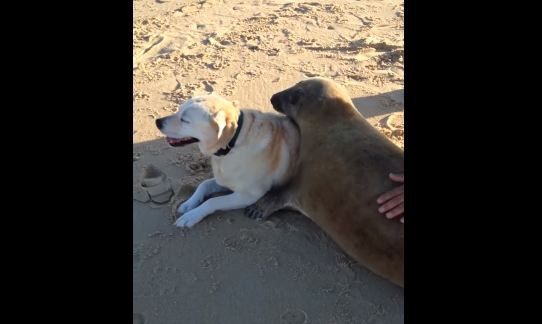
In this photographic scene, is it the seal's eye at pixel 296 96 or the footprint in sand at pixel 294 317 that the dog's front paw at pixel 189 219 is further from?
the seal's eye at pixel 296 96

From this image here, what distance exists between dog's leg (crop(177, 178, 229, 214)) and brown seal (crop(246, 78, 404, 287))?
13.0 inches

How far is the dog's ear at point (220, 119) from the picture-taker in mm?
3701

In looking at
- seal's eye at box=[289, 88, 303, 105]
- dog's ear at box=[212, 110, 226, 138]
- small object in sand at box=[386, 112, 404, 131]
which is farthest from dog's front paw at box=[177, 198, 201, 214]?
small object in sand at box=[386, 112, 404, 131]

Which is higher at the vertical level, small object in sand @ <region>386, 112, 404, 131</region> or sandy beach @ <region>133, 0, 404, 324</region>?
sandy beach @ <region>133, 0, 404, 324</region>

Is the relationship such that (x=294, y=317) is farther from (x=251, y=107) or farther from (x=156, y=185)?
(x=251, y=107)

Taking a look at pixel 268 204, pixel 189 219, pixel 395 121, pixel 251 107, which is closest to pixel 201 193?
pixel 189 219

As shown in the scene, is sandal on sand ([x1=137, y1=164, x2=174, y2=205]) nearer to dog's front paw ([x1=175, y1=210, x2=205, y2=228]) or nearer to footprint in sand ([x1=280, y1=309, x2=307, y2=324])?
dog's front paw ([x1=175, y1=210, x2=205, y2=228])

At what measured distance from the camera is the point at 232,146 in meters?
3.93

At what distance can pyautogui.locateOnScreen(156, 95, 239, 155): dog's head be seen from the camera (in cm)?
372

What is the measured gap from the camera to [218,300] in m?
3.48
